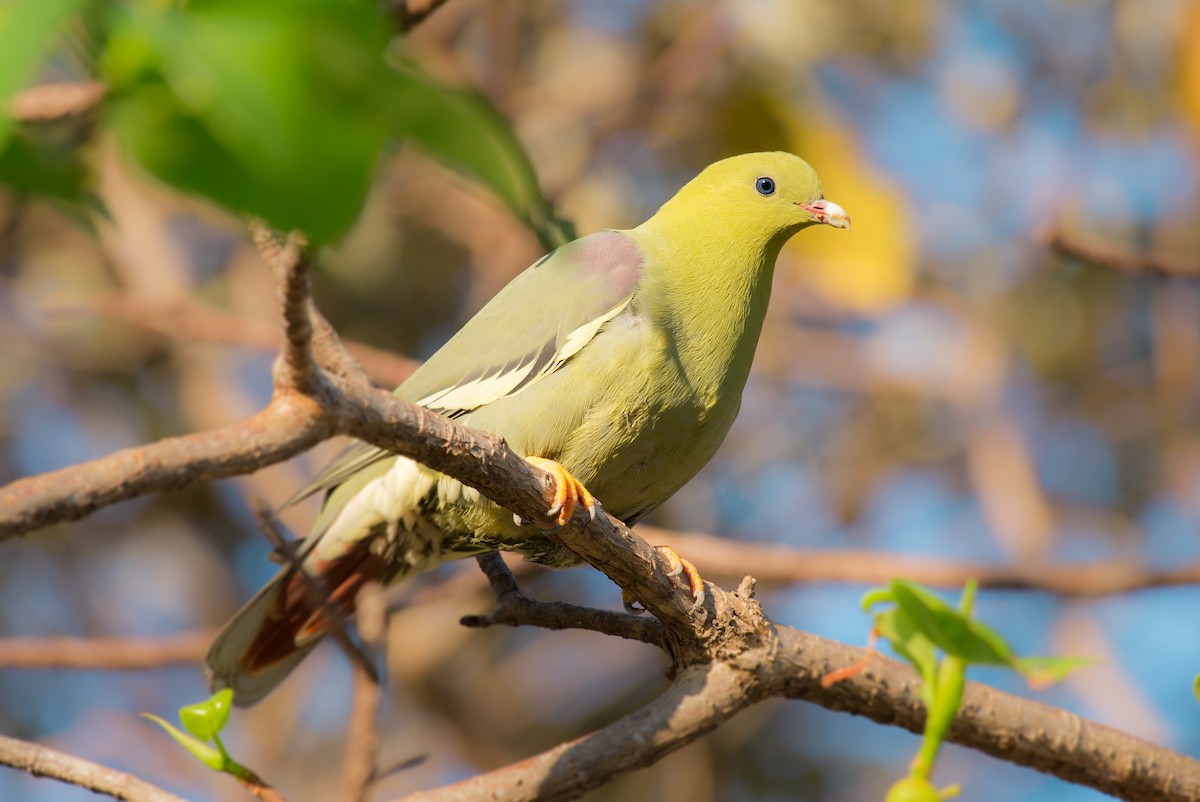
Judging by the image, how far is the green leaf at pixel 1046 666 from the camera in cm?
135

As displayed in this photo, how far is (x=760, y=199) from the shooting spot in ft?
10.9

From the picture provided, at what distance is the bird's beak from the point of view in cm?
334

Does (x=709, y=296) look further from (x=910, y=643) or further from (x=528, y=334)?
(x=910, y=643)

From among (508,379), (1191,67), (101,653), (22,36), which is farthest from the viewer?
(1191,67)

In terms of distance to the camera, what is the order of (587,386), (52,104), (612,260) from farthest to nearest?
(612,260) < (587,386) < (52,104)

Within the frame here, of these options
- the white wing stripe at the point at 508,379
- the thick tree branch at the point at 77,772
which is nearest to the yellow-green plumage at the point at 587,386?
the white wing stripe at the point at 508,379

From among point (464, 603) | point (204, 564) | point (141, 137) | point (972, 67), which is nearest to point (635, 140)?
point (972, 67)

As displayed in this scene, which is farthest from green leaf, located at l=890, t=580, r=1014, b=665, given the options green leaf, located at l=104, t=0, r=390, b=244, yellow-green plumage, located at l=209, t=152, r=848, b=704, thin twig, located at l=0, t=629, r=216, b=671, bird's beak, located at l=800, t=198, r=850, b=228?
thin twig, located at l=0, t=629, r=216, b=671

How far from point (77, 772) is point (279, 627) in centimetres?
120

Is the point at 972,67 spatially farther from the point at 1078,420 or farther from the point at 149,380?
the point at 149,380

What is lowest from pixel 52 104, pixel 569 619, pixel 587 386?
pixel 569 619

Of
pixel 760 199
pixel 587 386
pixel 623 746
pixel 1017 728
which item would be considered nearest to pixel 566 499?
pixel 623 746

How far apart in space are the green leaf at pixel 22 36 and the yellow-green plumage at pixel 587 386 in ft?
6.79

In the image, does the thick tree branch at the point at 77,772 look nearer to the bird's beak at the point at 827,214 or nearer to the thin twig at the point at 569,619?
the thin twig at the point at 569,619
